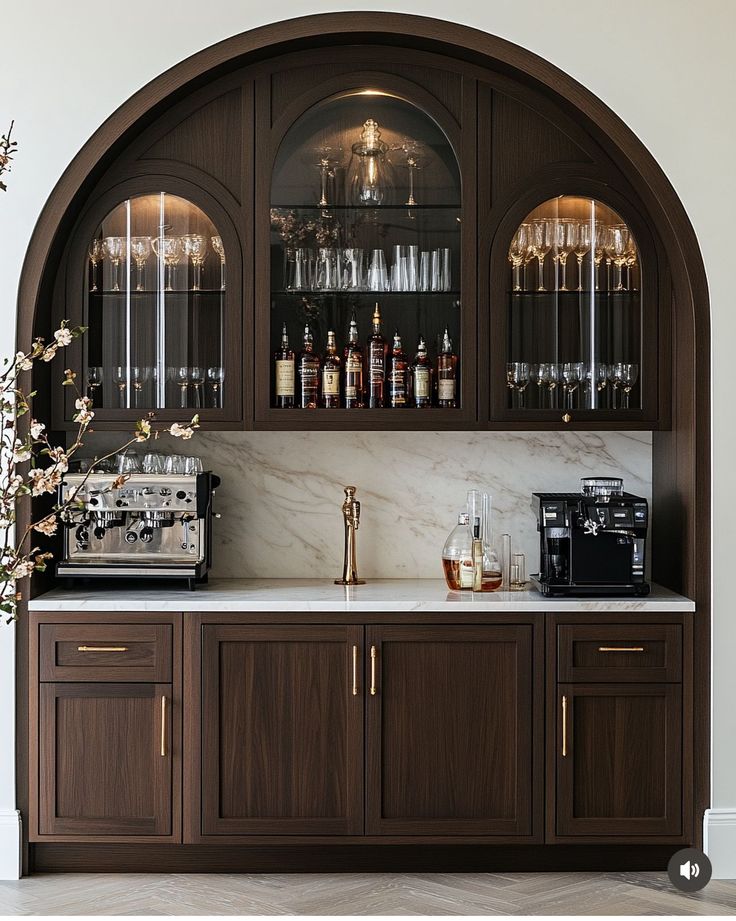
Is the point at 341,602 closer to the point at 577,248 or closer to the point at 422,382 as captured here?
the point at 422,382

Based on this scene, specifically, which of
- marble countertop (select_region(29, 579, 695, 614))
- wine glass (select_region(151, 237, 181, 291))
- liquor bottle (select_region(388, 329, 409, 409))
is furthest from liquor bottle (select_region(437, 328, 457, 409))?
wine glass (select_region(151, 237, 181, 291))

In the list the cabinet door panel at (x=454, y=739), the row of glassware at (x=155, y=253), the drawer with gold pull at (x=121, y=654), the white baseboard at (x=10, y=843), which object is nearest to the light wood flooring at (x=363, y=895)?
the white baseboard at (x=10, y=843)

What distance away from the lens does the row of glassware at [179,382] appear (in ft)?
10.9

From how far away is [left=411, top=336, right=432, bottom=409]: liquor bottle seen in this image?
3.33 meters

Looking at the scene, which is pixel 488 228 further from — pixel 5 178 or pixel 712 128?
pixel 5 178

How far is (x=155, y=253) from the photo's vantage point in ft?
10.9

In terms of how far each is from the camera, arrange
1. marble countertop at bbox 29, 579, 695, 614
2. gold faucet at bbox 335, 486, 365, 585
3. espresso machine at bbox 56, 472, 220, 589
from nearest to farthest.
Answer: marble countertop at bbox 29, 579, 695, 614 < espresso machine at bbox 56, 472, 220, 589 < gold faucet at bbox 335, 486, 365, 585

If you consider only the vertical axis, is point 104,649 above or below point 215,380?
below

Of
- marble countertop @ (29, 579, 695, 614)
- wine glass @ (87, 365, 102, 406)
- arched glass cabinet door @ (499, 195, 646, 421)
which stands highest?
arched glass cabinet door @ (499, 195, 646, 421)

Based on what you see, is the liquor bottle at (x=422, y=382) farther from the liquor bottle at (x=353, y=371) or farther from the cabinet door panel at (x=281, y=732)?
the cabinet door panel at (x=281, y=732)

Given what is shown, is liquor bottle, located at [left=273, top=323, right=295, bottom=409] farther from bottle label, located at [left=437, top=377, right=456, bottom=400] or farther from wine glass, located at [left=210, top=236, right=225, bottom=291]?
bottle label, located at [left=437, top=377, right=456, bottom=400]

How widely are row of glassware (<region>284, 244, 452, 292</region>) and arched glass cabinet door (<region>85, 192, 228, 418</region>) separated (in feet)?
0.83

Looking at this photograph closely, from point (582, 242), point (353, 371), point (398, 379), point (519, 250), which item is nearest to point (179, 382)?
point (353, 371)

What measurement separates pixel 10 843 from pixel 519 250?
101 inches
